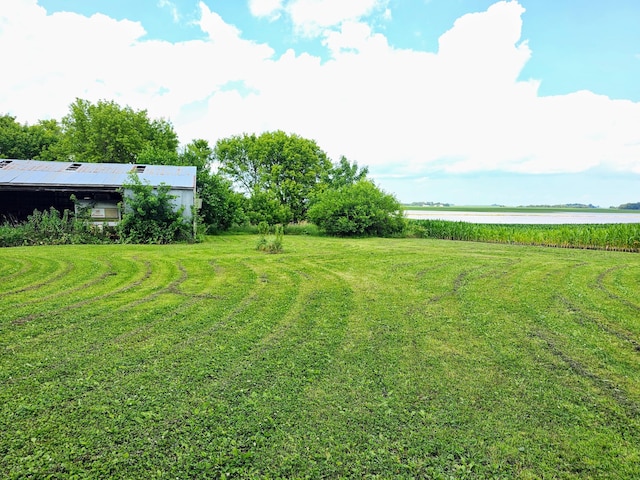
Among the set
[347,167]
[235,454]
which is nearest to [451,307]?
[235,454]

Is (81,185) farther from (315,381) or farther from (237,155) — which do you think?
(237,155)

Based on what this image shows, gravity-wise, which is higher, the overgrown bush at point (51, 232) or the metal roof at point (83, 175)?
the metal roof at point (83, 175)

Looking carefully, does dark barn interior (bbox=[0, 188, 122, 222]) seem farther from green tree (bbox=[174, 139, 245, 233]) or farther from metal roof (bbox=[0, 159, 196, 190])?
green tree (bbox=[174, 139, 245, 233])

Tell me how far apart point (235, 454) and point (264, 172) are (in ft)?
84.5

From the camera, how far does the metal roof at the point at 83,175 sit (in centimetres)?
1252

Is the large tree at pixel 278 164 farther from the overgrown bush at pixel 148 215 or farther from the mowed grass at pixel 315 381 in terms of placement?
the mowed grass at pixel 315 381

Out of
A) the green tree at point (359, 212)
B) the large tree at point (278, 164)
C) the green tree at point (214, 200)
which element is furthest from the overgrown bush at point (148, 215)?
the large tree at point (278, 164)

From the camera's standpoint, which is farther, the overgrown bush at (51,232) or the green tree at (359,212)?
the green tree at (359,212)

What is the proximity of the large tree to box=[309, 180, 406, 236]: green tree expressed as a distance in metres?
6.23

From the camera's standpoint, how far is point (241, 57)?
607 inches

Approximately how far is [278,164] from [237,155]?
387 centimetres

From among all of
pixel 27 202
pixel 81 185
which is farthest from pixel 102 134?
pixel 81 185

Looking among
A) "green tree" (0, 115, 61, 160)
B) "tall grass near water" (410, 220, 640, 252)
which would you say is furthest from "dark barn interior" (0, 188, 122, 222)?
"tall grass near water" (410, 220, 640, 252)

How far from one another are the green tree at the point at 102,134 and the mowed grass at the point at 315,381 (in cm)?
2268
